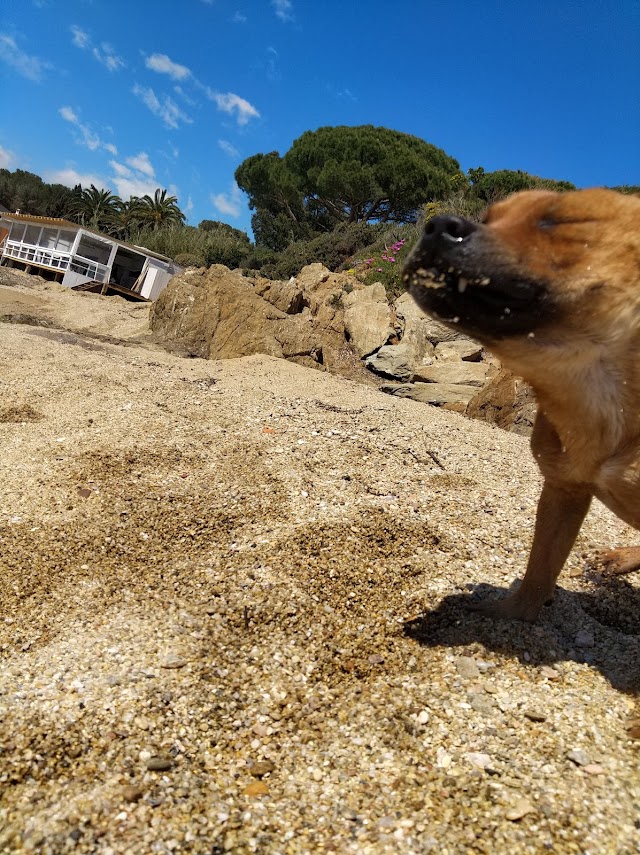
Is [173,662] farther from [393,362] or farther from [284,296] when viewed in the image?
[284,296]

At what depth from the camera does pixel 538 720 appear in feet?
6.64

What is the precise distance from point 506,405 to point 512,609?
16.5 ft

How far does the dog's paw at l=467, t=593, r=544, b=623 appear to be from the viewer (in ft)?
8.68

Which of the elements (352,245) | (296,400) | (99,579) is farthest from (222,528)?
(352,245)

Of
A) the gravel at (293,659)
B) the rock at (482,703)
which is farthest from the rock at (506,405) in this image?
the rock at (482,703)

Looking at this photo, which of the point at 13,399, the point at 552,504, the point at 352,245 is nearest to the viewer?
the point at 552,504

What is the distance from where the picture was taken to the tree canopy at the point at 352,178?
1139 inches

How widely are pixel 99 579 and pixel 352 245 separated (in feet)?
79.7

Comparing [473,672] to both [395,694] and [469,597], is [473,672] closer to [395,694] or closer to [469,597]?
[395,694]

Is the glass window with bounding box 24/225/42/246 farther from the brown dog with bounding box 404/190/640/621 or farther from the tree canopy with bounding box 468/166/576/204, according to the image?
the brown dog with bounding box 404/190/640/621

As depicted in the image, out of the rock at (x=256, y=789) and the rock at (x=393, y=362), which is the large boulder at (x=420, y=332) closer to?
the rock at (x=393, y=362)

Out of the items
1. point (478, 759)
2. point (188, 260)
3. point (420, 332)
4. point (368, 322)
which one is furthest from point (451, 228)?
point (188, 260)

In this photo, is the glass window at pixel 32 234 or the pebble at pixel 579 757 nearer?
the pebble at pixel 579 757

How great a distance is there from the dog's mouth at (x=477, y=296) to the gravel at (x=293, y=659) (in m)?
1.37
